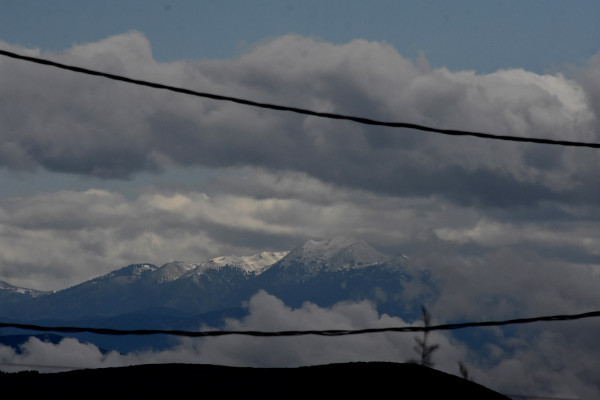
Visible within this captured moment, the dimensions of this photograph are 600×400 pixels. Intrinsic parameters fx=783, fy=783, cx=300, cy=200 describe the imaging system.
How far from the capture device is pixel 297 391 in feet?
51.1

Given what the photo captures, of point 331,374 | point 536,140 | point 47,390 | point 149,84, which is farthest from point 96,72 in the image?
point 331,374

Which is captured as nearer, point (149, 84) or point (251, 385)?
point (149, 84)

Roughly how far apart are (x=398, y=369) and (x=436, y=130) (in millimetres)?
7609

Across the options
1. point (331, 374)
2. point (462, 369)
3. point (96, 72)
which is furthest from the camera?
point (462, 369)

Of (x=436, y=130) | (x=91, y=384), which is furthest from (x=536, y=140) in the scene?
(x=91, y=384)

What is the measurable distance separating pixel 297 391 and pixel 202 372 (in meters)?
2.27

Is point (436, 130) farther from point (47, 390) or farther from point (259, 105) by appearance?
point (47, 390)

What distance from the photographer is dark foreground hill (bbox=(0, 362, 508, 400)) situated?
15312 millimetres

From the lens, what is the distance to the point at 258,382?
16.0 m

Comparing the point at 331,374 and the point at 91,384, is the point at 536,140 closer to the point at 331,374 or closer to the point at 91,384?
the point at 331,374

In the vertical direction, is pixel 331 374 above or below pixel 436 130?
below

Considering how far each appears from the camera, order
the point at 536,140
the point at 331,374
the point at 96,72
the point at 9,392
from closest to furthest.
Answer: the point at 96,72 → the point at 536,140 → the point at 9,392 → the point at 331,374

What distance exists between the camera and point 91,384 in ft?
51.5

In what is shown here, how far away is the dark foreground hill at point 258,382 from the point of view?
15312 millimetres
